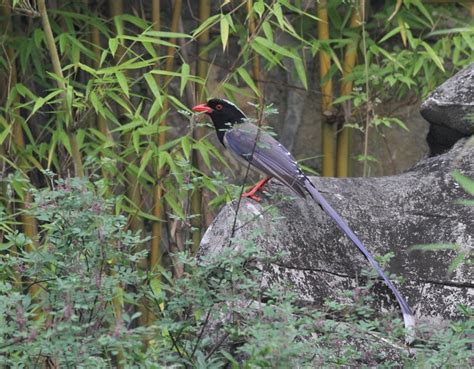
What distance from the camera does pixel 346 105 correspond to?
5.58m

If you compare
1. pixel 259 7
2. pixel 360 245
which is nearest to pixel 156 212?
pixel 259 7

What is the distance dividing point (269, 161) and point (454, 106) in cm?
66

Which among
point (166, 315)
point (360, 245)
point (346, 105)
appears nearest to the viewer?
point (166, 315)

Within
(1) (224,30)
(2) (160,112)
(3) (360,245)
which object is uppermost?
(1) (224,30)

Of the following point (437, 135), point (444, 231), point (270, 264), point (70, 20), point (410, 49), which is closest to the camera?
point (270, 264)

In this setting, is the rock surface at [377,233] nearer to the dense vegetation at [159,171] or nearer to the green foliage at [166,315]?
the dense vegetation at [159,171]

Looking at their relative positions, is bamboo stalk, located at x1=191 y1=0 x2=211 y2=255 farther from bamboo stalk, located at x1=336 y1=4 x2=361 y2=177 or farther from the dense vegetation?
bamboo stalk, located at x1=336 y1=4 x2=361 y2=177

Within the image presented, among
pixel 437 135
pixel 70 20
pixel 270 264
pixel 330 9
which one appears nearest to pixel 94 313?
pixel 270 264

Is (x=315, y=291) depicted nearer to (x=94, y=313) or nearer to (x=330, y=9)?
(x=94, y=313)

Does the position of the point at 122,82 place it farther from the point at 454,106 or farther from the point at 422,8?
the point at 422,8

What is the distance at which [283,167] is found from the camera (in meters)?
4.05

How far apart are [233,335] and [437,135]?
156 cm

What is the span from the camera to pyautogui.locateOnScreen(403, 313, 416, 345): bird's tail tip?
3.04 meters

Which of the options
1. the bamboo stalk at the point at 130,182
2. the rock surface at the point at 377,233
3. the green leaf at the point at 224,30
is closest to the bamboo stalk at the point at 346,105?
the green leaf at the point at 224,30
